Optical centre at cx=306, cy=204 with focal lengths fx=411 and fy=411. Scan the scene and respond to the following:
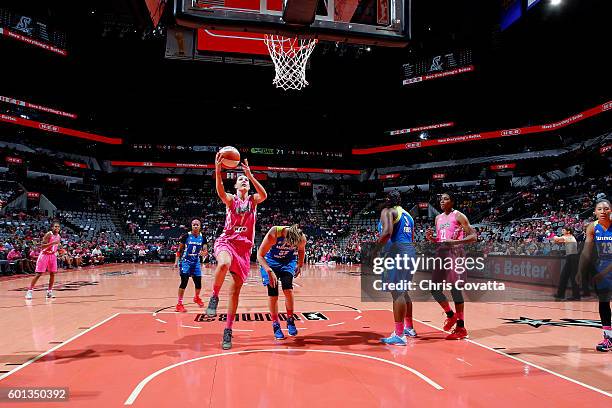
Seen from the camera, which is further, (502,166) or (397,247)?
(502,166)

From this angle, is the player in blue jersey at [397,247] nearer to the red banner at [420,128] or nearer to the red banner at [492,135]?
the red banner at [492,135]

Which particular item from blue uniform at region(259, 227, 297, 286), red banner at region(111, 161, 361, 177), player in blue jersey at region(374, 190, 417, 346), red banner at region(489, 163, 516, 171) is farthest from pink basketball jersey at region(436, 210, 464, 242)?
red banner at region(111, 161, 361, 177)

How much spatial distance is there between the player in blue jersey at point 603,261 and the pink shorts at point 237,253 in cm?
448

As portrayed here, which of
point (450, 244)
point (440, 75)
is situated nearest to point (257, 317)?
point (450, 244)

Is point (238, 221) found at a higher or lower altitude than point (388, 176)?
lower

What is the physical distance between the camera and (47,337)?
229 inches

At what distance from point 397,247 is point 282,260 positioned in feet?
5.83

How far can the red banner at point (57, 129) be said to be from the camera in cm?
2906

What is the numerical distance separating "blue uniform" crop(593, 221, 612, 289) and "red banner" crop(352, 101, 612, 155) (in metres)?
22.4

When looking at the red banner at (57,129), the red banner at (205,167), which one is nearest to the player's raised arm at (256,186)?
the red banner at (57,129)

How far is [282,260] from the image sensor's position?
632 cm

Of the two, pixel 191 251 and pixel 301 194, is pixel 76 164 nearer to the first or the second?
pixel 301 194

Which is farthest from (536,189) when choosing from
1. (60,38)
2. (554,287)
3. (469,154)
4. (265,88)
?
(60,38)

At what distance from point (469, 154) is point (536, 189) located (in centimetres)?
836
